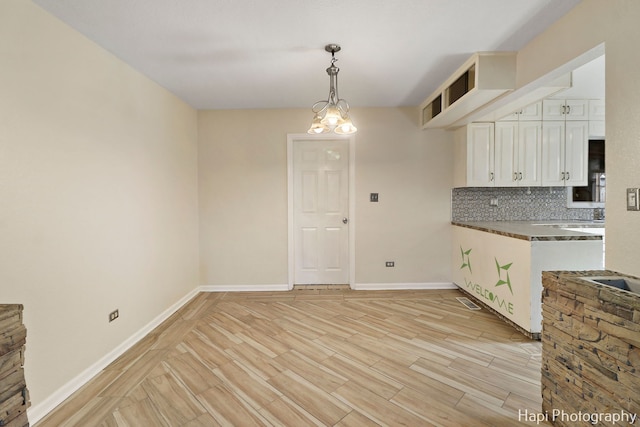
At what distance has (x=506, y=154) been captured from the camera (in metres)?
3.43

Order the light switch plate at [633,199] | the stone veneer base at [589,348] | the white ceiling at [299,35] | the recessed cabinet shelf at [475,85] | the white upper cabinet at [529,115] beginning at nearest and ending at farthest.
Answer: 1. the stone veneer base at [589,348]
2. the light switch plate at [633,199]
3. the white ceiling at [299,35]
4. the recessed cabinet shelf at [475,85]
5. the white upper cabinet at [529,115]

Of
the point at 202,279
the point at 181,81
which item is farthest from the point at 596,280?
the point at 202,279

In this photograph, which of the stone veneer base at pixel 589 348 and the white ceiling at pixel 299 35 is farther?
the white ceiling at pixel 299 35

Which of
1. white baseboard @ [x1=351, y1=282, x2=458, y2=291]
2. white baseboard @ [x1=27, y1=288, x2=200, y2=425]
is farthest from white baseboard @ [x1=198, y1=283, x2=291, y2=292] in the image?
white baseboard @ [x1=351, y1=282, x2=458, y2=291]

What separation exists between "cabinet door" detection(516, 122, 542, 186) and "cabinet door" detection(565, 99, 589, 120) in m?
0.37

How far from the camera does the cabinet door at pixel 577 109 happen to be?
340 centimetres

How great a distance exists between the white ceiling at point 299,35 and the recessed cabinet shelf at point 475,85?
0.09 m

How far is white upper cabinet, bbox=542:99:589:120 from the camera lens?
11.2 feet

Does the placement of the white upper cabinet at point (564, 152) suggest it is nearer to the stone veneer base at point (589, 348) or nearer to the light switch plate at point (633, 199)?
the light switch plate at point (633, 199)

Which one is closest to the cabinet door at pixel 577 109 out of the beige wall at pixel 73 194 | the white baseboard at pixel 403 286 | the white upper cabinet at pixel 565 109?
the white upper cabinet at pixel 565 109

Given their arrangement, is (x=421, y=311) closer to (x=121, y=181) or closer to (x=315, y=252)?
(x=315, y=252)

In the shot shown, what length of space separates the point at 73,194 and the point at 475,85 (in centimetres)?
319

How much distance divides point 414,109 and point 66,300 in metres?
4.00

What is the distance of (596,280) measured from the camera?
1.40m
